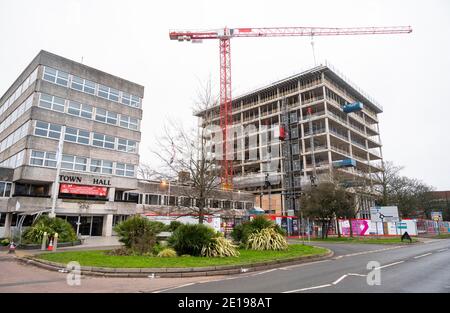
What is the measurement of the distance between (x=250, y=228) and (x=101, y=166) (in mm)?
24445

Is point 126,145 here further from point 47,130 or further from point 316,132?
point 316,132

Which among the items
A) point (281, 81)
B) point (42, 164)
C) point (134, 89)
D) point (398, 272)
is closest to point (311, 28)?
point (281, 81)

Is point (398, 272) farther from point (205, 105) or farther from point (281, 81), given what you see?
point (281, 81)

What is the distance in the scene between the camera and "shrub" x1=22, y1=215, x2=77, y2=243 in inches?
789

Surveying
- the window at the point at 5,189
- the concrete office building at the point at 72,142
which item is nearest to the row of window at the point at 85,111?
the concrete office building at the point at 72,142

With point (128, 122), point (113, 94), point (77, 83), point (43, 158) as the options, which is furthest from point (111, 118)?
point (43, 158)

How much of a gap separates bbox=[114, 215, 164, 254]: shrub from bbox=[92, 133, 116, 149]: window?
2444 centimetres

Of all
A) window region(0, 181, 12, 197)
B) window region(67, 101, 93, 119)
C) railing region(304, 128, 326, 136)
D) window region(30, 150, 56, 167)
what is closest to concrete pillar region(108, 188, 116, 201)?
window region(30, 150, 56, 167)

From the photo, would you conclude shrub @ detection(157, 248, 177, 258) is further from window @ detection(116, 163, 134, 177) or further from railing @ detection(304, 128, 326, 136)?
railing @ detection(304, 128, 326, 136)

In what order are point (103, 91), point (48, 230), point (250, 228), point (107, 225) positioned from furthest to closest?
point (103, 91), point (107, 225), point (48, 230), point (250, 228)

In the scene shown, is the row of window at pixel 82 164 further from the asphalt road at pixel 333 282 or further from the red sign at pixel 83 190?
the asphalt road at pixel 333 282

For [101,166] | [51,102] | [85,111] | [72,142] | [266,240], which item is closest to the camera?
[266,240]

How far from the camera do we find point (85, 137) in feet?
117

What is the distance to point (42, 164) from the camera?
105 feet
